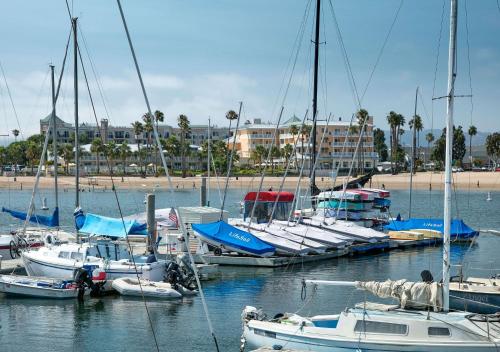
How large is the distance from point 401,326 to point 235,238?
943 inches

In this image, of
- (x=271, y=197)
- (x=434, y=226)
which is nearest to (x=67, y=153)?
(x=434, y=226)

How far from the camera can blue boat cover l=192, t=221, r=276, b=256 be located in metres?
45.2

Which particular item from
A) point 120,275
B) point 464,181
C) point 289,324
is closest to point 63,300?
point 120,275

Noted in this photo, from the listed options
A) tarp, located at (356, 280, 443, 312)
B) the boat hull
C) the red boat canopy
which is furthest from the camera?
the red boat canopy

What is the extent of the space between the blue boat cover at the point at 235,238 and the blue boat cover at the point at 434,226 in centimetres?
1885

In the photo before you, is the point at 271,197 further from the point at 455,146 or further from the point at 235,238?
the point at 455,146

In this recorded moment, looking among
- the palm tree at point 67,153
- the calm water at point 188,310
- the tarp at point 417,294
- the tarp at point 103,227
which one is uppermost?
the palm tree at point 67,153

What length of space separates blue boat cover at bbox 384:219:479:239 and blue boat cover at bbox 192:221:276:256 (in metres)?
18.9

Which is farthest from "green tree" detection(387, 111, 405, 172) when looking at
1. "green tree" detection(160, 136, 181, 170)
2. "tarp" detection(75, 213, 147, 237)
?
"tarp" detection(75, 213, 147, 237)

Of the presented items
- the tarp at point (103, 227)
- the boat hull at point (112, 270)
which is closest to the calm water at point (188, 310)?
the boat hull at point (112, 270)

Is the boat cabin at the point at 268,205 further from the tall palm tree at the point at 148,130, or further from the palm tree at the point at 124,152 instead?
the palm tree at the point at 124,152

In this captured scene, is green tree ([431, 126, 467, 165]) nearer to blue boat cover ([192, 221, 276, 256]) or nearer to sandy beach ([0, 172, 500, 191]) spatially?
sandy beach ([0, 172, 500, 191])

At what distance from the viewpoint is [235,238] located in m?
45.3

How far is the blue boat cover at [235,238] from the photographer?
4516cm
